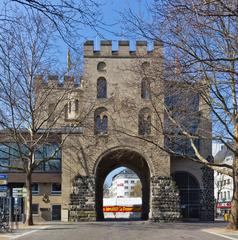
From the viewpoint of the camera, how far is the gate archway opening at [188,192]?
185 feet

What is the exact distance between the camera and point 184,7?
44.5ft

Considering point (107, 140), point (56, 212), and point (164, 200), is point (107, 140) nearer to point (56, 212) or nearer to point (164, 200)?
point (164, 200)

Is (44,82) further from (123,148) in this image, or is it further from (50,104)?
(123,148)

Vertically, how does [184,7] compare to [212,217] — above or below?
above

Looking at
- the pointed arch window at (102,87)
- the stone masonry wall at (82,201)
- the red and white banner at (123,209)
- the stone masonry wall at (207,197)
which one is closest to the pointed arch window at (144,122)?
the pointed arch window at (102,87)

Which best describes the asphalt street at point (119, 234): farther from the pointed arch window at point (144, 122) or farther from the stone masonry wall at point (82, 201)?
the stone masonry wall at point (82, 201)

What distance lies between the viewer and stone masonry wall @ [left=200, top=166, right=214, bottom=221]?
54.8m

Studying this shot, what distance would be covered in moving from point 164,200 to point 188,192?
19.9ft

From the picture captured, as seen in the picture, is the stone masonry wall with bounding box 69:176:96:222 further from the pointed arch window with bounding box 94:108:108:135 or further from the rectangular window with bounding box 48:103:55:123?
the rectangular window with bounding box 48:103:55:123

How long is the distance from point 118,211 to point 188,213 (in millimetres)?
17910

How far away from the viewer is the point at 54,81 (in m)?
42.9

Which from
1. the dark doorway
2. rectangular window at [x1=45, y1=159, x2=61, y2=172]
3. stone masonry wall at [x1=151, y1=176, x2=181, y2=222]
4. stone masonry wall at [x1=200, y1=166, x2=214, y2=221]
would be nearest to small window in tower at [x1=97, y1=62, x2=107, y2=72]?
rectangular window at [x1=45, y1=159, x2=61, y2=172]

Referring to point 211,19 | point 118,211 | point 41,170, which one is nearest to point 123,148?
point 41,170

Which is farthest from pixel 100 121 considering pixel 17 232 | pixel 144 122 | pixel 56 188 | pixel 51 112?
pixel 17 232
